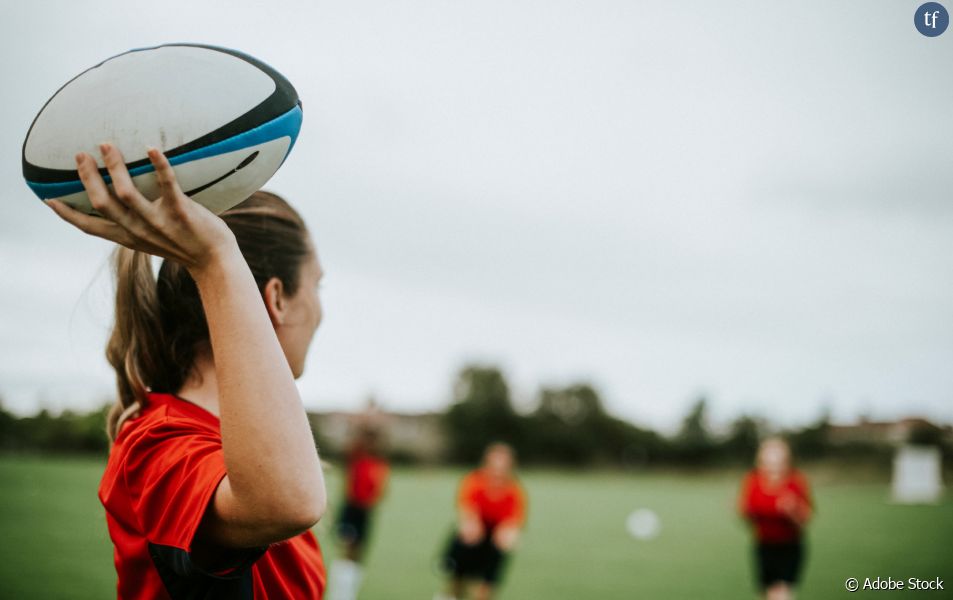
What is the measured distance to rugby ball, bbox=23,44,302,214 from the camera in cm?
148

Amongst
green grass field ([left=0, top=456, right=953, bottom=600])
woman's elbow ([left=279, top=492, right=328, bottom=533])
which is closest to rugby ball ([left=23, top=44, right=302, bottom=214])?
woman's elbow ([left=279, top=492, right=328, bottom=533])

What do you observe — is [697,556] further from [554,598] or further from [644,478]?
[644,478]

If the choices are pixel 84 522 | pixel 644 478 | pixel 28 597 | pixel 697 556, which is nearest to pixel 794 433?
pixel 644 478

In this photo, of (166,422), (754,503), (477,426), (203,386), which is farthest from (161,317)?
(477,426)

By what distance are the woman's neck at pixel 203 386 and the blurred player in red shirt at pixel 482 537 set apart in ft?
27.3

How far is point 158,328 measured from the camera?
179 cm

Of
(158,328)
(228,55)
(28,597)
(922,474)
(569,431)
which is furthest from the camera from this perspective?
(569,431)

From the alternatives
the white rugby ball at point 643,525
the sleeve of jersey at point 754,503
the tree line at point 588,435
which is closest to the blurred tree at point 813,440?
the tree line at point 588,435

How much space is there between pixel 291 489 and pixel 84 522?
17606mm

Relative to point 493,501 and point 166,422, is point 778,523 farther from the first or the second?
point 166,422

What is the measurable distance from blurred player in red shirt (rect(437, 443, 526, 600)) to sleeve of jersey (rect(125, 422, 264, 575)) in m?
8.55

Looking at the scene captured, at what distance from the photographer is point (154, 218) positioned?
4.08ft

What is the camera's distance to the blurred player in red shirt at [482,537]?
32.2 ft

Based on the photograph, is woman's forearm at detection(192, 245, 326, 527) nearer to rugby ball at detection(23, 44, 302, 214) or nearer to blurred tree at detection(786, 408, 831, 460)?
rugby ball at detection(23, 44, 302, 214)
